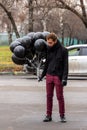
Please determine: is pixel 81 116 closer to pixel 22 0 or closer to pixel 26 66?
pixel 26 66

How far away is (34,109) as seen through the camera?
37.3ft

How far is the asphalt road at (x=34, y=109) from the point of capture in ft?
30.3

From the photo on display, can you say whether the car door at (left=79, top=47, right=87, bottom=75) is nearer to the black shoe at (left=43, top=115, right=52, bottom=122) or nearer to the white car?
the white car

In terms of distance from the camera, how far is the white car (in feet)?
68.6

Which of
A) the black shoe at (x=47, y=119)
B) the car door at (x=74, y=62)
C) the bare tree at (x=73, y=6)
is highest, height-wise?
the bare tree at (x=73, y=6)

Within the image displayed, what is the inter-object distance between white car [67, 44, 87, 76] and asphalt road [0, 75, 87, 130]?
3970 mm

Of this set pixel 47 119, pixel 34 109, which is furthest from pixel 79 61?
pixel 47 119

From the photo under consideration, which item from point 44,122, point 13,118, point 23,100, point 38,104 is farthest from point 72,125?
Result: point 23,100

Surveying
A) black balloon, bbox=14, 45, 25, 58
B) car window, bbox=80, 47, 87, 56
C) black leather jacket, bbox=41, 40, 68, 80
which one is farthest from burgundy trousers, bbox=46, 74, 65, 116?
car window, bbox=80, 47, 87, 56

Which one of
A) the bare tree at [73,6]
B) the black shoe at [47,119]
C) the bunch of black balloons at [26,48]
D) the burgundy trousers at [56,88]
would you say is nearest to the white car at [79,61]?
the bunch of black balloons at [26,48]

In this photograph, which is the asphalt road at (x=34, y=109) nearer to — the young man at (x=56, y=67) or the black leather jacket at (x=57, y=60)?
the young man at (x=56, y=67)

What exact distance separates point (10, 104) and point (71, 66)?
9.10 metres

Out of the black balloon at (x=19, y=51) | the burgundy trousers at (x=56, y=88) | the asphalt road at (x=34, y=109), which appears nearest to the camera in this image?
the asphalt road at (x=34, y=109)

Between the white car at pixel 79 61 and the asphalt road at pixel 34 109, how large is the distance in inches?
156
